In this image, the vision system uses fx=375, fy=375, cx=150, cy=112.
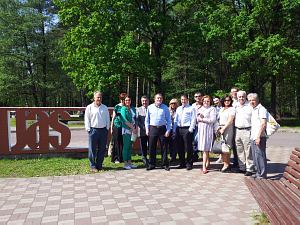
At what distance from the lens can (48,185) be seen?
7301 millimetres

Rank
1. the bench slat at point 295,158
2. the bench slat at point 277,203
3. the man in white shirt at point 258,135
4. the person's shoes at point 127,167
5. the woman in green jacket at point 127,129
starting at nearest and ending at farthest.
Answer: the bench slat at point 277,203 → the bench slat at point 295,158 → the man in white shirt at point 258,135 → the person's shoes at point 127,167 → the woman in green jacket at point 127,129

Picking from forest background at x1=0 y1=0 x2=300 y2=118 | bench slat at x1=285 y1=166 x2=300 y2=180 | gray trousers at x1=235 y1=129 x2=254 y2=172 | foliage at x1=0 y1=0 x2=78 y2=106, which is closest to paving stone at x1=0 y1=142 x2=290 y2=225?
gray trousers at x1=235 y1=129 x2=254 y2=172

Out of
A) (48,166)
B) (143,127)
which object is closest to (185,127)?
(143,127)

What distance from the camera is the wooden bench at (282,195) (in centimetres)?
391

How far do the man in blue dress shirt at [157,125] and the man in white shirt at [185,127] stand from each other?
0.83 ft

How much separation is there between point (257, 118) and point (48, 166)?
16.7 feet

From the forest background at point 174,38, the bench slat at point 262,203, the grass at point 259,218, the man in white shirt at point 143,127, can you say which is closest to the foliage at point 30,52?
the forest background at point 174,38

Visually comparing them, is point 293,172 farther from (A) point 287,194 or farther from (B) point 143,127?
(B) point 143,127

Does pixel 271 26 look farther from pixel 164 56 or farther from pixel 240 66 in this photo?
pixel 164 56

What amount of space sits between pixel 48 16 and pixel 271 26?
22228 mm

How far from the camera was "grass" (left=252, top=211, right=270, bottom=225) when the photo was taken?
4.91 m

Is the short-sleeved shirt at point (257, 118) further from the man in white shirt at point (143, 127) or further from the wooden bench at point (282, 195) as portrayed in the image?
the man in white shirt at point (143, 127)

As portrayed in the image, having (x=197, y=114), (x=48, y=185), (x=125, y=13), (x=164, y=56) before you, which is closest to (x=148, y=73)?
Result: (x=164, y=56)

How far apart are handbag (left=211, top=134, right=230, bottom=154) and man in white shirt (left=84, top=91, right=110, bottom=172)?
2.56m
